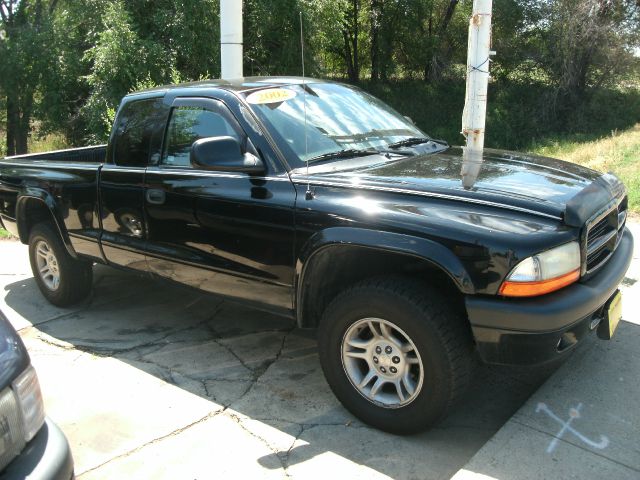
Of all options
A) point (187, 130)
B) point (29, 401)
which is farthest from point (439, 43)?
point (29, 401)

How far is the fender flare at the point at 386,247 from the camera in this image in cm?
276

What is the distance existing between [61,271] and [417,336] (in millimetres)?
3448

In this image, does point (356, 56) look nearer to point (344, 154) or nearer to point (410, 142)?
point (410, 142)

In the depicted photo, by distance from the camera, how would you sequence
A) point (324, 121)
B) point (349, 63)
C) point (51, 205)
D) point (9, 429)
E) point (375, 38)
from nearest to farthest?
point (9, 429) < point (324, 121) < point (51, 205) < point (375, 38) < point (349, 63)

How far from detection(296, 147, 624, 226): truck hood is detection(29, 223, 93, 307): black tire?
2.67m

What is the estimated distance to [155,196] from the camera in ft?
Answer: 13.2

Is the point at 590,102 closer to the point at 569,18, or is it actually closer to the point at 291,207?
the point at 569,18

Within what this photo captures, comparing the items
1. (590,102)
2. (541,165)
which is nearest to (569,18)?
(590,102)

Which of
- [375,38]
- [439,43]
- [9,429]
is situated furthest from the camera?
[375,38]

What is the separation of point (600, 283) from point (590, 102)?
23270 millimetres

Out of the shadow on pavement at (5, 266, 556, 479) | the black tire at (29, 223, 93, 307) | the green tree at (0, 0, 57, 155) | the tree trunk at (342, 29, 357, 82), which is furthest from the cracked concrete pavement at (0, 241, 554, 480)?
the tree trunk at (342, 29, 357, 82)

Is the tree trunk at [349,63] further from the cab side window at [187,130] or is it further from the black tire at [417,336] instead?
the black tire at [417,336]

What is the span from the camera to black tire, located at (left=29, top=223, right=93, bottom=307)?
16.7ft

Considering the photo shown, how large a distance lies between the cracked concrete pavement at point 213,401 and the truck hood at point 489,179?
4.05 feet
